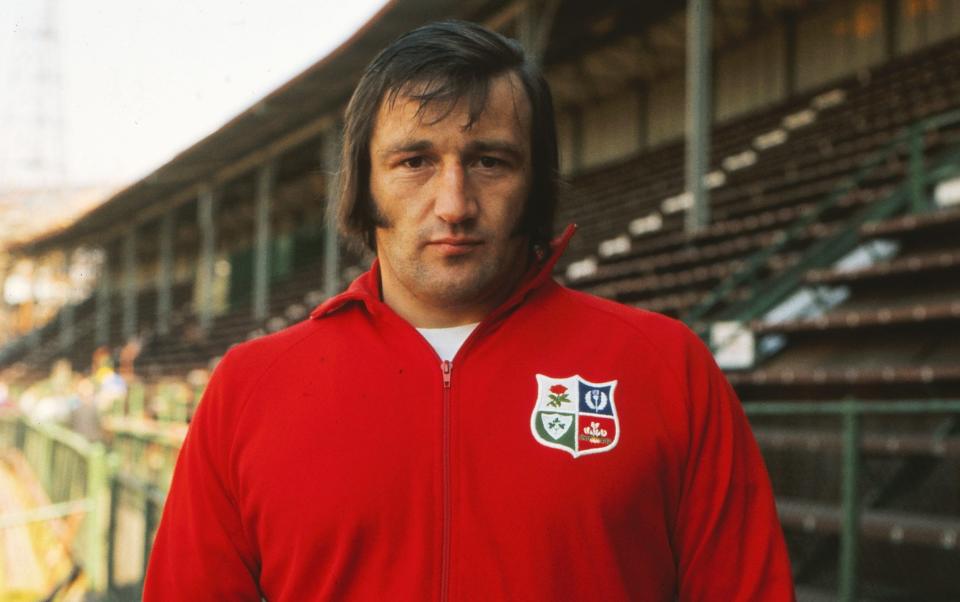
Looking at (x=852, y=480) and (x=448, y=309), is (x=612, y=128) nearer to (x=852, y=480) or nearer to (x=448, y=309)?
(x=852, y=480)

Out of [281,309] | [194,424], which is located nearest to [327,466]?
[194,424]

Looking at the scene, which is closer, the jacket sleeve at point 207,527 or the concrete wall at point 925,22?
the jacket sleeve at point 207,527

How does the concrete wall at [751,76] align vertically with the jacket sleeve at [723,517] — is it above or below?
above

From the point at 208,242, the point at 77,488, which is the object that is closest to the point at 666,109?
the point at 208,242

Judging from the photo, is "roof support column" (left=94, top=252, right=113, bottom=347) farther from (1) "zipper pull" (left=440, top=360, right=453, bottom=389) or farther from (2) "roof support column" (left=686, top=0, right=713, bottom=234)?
(1) "zipper pull" (left=440, top=360, right=453, bottom=389)

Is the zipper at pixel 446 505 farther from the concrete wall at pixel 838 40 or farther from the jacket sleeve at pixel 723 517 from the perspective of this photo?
the concrete wall at pixel 838 40

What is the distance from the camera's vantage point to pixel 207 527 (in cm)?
163

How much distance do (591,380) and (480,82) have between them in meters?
0.49

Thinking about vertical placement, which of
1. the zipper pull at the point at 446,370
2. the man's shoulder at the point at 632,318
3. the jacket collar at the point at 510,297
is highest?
the jacket collar at the point at 510,297

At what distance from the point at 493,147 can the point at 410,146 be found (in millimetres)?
127

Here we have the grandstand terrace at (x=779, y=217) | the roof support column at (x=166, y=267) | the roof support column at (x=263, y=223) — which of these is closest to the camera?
the grandstand terrace at (x=779, y=217)

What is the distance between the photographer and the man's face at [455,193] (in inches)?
63.9

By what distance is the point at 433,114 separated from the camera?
1.63 meters

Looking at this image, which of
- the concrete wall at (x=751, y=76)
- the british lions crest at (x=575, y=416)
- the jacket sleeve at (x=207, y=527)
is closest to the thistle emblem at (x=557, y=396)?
the british lions crest at (x=575, y=416)
